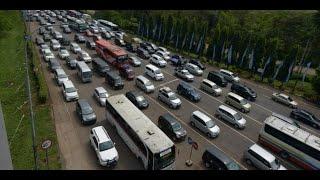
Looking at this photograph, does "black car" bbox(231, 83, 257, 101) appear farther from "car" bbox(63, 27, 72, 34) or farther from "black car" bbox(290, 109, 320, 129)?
"car" bbox(63, 27, 72, 34)

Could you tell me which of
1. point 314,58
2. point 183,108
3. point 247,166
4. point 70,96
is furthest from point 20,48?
point 314,58

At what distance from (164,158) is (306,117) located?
21.3 m

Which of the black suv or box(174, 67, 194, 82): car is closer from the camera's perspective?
the black suv

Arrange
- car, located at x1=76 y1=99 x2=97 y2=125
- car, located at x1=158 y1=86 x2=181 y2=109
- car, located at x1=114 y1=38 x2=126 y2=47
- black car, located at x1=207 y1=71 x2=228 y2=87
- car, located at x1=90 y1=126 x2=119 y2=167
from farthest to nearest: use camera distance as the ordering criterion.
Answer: car, located at x1=114 y1=38 x2=126 y2=47
black car, located at x1=207 y1=71 x2=228 y2=87
car, located at x1=158 y1=86 x2=181 y2=109
car, located at x1=76 y1=99 x2=97 y2=125
car, located at x1=90 y1=126 x2=119 y2=167

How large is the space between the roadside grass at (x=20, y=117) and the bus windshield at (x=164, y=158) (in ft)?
27.9

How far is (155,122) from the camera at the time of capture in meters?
32.1

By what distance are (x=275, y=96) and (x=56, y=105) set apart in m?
29.6

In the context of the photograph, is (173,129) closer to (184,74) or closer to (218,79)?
(218,79)

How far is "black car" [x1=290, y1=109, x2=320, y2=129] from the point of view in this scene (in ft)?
112

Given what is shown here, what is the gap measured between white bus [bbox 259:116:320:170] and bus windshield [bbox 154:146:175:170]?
10603 millimetres

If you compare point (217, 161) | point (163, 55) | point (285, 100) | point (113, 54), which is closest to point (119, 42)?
point (163, 55)

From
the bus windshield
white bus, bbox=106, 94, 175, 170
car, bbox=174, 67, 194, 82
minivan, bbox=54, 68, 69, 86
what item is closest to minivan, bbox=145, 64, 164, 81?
car, bbox=174, 67, 194, 82

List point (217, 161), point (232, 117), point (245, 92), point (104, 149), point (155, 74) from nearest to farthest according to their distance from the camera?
point (217, 161)
point (104, 149)
point (232, 117)
point (245, 92)
point (155, 74)
